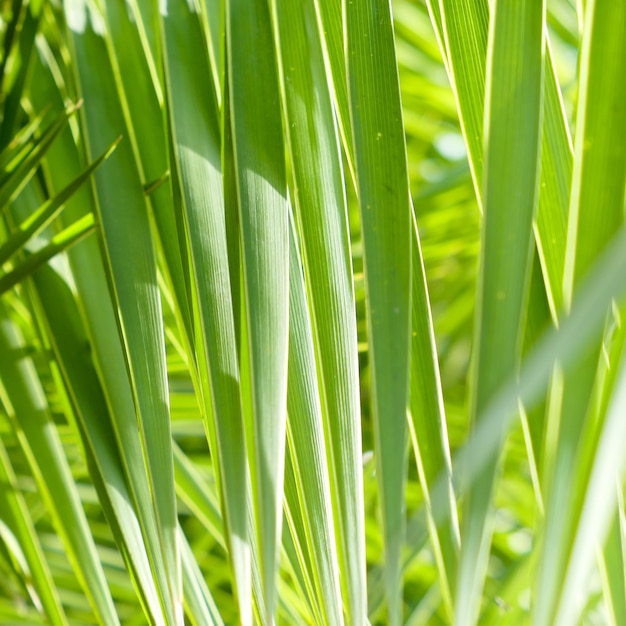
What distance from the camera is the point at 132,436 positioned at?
0.38m

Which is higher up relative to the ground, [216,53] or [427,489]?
[216,53]

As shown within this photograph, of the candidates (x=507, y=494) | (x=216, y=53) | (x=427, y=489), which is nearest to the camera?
(x=427, y=489)

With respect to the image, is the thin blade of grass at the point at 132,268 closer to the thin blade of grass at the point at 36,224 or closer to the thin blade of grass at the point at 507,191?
the thin blade of grass at the point at 36,224

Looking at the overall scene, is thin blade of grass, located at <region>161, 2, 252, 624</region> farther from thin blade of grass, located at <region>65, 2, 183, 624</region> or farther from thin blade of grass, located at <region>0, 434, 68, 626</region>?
thin blade of grass, located at <region>0, 434, 68, 626</region>

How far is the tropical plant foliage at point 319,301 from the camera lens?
0.26m

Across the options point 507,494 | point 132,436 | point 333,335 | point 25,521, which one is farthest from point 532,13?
point 507,494

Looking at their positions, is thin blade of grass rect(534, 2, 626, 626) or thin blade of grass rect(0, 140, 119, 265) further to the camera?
thin blade of grass rect(0, 140, 119, 265)

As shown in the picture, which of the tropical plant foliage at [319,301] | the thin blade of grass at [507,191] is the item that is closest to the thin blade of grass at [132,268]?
the tropical plant foliage at [319,301]

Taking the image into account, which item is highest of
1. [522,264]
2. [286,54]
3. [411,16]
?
[411,16]

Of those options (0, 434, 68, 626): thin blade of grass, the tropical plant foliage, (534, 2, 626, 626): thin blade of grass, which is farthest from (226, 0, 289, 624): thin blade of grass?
(0, 434, 68, 626): thin blade of grass

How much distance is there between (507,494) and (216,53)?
65cm

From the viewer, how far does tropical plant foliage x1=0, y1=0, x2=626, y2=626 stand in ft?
0.87

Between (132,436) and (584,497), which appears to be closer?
(584,497)

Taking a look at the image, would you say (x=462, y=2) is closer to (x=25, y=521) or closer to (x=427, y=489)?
A: (x=427, y=489)
